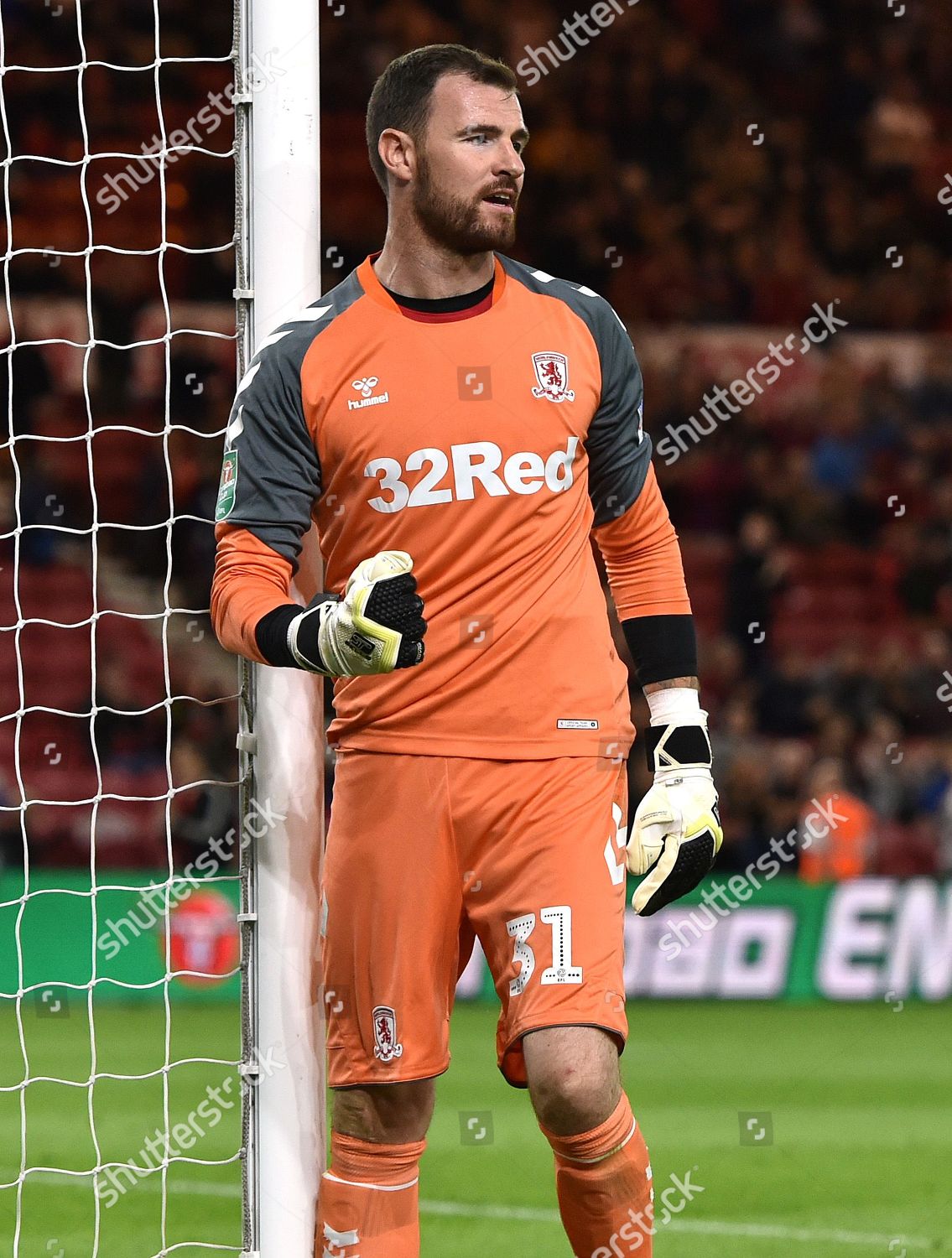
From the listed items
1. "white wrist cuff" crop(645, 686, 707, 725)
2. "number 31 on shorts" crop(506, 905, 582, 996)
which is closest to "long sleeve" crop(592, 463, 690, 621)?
"white wrist cuff" crop(645, 686, 707, 725)

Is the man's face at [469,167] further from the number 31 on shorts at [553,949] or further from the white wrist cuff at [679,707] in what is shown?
the number 31 on shorts at [553,949]

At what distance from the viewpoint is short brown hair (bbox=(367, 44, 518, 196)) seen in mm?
3496

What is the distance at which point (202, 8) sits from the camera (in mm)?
14055

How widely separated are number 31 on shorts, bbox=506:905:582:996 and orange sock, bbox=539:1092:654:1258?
26cm

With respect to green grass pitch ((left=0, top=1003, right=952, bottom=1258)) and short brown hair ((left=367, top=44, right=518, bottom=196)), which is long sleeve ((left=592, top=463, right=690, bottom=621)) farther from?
green grass pitch ((left=0, top=1003, right=952, bottom=1258))

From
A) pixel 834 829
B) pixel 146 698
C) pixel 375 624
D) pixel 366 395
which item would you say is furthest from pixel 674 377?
pixel 375 624

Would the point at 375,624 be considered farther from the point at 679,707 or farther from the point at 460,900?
the point at 679,707

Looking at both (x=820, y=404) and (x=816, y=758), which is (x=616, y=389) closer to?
(x=816, y=758)

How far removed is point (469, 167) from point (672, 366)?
34.5ft

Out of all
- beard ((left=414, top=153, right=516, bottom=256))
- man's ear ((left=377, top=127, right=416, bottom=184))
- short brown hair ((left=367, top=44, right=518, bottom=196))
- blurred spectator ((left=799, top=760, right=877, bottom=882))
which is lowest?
blurred spectator ((left=799, top=760, right=877, bottom=882))

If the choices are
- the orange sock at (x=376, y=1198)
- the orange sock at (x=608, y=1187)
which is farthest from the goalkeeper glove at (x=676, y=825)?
the orange sock at (x=376, y=1198)

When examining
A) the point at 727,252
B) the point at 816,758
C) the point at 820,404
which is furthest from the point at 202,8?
the point at 816,758

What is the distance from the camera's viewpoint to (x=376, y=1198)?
3.45 metres

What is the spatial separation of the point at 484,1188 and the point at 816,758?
22.9 ft
